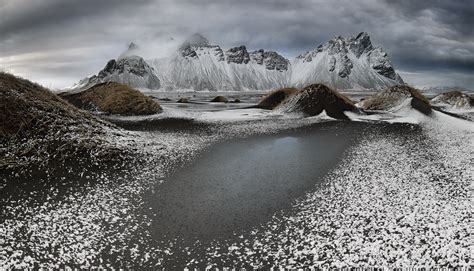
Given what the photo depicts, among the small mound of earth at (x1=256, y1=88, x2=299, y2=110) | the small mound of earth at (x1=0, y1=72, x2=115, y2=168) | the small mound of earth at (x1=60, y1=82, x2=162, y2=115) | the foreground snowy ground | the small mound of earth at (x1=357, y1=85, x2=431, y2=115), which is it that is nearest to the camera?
the foreground snowy ground

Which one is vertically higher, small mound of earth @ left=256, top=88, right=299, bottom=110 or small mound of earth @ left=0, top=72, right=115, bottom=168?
small mound of earth @ left=256, top=88, right=299, bottom=110

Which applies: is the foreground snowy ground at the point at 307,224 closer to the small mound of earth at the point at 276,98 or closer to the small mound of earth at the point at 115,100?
the small mound of earth at the point at 115,100

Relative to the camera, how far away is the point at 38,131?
1409cm

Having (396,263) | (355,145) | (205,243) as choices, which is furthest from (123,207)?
(355,145)

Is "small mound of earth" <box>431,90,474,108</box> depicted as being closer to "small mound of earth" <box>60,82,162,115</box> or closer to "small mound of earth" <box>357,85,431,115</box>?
"small mound of earth" <box>357,85,431,115</box>

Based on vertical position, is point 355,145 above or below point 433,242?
above

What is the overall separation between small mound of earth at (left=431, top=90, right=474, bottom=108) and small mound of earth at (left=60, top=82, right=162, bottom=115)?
1474 inches

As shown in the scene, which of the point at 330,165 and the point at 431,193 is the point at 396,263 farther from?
→ the point at 330,165

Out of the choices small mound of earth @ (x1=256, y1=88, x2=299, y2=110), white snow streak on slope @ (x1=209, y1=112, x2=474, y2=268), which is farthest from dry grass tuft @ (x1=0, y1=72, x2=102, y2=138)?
small mound of earth @ (x1=256, y1=88, x2=299, y2=110)

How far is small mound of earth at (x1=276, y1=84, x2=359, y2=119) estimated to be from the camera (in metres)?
30.0

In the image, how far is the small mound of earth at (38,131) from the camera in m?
12.6

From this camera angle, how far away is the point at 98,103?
33.3 metres

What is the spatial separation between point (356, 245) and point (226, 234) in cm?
289

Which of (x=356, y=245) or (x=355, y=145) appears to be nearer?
(x=356, y=245)
